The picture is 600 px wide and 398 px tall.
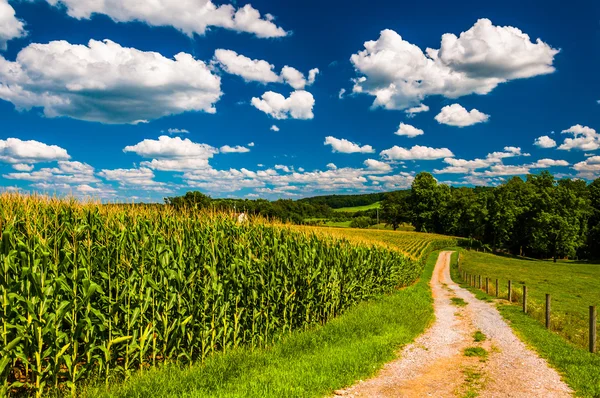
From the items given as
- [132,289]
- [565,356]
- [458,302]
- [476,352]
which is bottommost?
[458,302]

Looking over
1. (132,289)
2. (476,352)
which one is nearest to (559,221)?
(476,352)

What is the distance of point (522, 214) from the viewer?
80.6 metres

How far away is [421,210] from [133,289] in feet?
353

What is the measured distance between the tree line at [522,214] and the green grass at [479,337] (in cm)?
6973

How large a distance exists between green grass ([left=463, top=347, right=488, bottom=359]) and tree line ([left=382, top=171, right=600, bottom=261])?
2846 inches

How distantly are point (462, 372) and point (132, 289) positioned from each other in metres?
7.67

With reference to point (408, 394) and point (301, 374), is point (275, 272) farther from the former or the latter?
point (408, 394)

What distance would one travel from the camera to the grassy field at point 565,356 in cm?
775

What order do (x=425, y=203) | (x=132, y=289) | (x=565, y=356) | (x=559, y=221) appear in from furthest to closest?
1. (x=425, y=203)
2. (x=559, y=221)
3. (x=565, y=356)
4. (x=132, y=289)

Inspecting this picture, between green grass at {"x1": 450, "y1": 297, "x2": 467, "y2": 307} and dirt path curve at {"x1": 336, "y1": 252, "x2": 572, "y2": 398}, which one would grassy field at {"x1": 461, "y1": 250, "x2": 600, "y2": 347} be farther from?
dirt path curve at {"x1": 336, "y1": 252, "x2": 572, "y2": 398}

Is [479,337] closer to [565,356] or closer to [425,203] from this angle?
[565,356]

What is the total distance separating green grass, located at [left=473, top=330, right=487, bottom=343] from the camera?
11.9 meters

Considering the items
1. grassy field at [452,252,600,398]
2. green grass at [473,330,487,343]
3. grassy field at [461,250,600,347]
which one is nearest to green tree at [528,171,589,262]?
grassy field at [461,250,600,347]

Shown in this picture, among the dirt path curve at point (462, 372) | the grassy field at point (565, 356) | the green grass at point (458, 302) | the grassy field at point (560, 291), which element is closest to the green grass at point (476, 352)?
the dirt path curve at point (462, 372)
